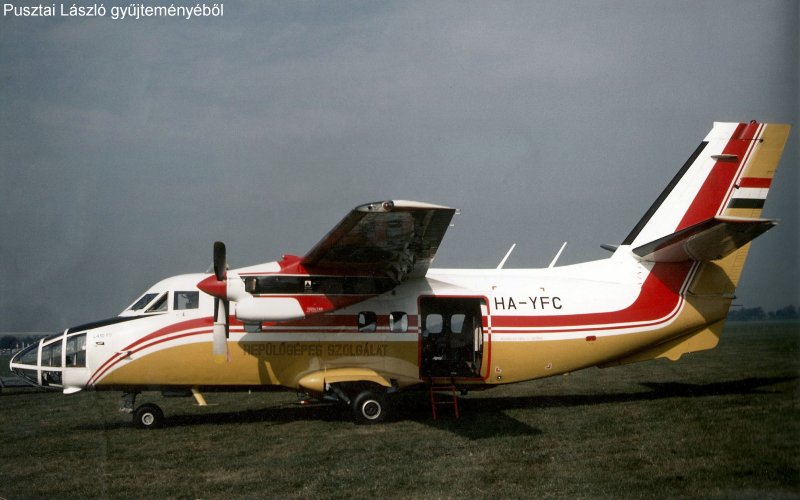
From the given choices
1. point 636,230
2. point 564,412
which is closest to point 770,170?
point 636,230

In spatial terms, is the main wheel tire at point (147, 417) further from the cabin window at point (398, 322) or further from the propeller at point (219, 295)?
the cabin window at point (398, 322)

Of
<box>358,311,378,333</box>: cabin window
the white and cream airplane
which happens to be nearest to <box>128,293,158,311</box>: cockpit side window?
the white and cream airplane

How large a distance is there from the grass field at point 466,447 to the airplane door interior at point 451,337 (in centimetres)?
71

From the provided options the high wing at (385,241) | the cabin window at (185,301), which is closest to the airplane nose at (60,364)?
the cabin window at (185,301)

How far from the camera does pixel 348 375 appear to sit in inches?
396

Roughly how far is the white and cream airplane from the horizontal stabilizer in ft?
0.11

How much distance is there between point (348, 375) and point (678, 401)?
15.8ft

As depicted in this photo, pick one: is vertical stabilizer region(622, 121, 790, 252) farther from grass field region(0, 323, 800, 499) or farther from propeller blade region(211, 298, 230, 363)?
propeller blade region(211, 298, 230, 363)

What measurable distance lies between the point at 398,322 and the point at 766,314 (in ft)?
16.0

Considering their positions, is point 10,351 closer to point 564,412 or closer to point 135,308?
point 135,308

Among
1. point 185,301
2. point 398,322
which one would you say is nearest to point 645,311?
point 398,322

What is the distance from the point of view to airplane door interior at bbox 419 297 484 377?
10492 mm

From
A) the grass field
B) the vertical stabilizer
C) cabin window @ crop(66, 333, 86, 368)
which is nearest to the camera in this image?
the grass field

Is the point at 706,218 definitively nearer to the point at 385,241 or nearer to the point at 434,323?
the point at 434,323
